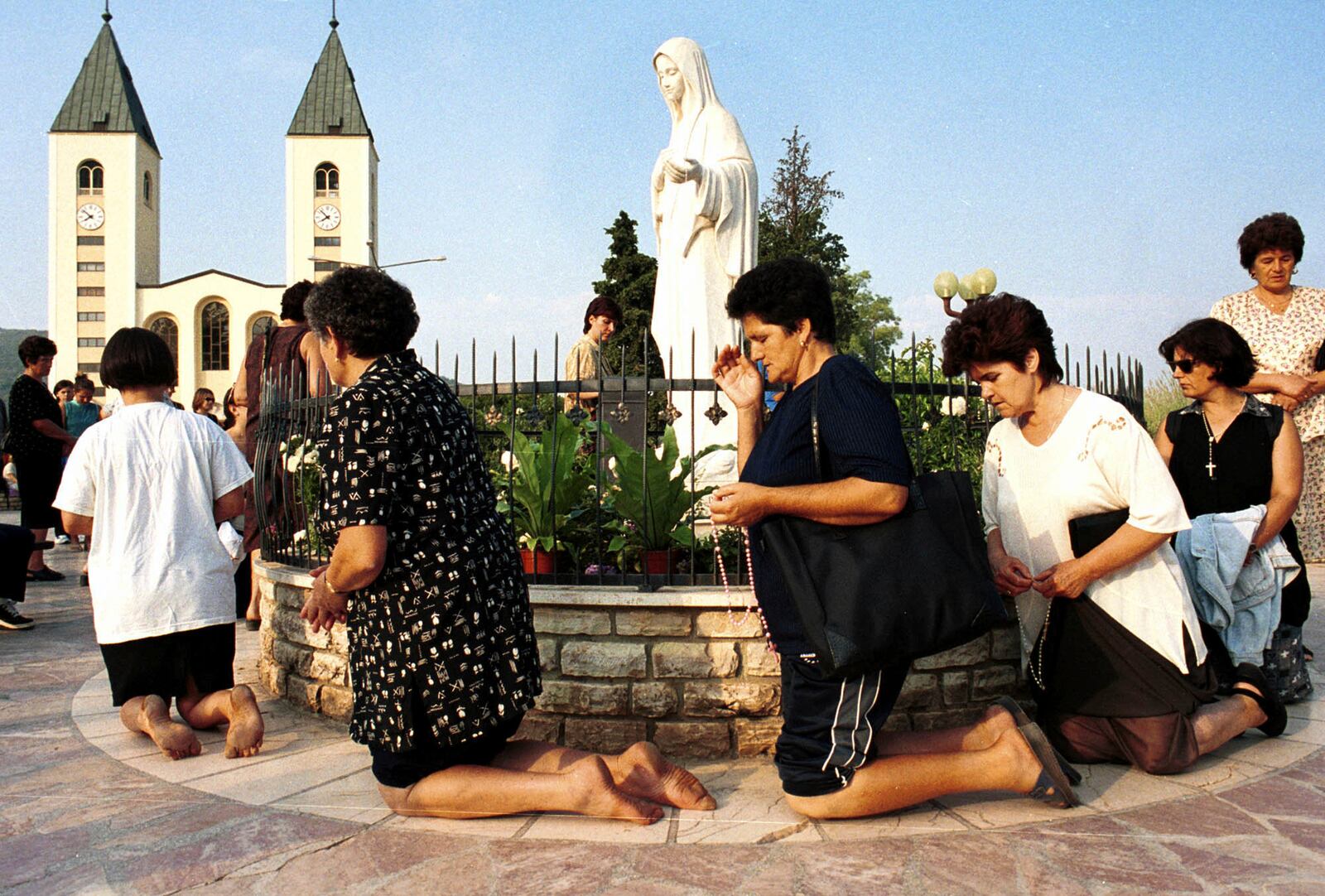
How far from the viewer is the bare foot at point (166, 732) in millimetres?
4082

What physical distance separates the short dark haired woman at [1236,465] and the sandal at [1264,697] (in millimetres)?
96

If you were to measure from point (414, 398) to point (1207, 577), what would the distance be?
3.08 metres

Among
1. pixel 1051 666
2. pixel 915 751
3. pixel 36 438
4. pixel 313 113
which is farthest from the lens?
pixel 313 113

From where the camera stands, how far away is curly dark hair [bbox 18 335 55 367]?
28.1 feet

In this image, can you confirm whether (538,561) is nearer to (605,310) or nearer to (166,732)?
(166,732)

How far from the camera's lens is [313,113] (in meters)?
68.0

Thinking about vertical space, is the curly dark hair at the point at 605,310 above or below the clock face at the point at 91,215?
below

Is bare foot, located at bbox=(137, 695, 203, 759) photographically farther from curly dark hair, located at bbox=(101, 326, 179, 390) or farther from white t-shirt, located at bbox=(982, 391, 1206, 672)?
white t-shirt, located at bbox=(982, 391, 1206, 672)

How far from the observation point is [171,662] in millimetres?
4355

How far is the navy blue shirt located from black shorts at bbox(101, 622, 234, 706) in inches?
96.0

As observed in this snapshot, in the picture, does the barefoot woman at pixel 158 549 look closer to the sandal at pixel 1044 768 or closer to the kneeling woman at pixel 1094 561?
the sandal at pixel 1044 768

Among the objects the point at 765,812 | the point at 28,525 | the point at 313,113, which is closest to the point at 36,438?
the point at 28,525

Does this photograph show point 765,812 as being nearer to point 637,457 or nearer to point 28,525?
point 637,457

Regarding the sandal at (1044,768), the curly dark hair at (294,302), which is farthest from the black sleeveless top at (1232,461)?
the curly dark hair at (294,302)
